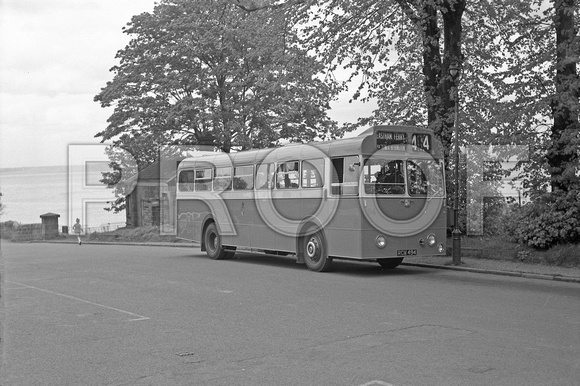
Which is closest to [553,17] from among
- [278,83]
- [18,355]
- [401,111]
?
[401,111]

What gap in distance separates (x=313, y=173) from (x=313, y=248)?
1.86 metres

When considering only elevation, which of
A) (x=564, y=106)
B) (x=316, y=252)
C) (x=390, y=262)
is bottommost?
(x=390, y=262)

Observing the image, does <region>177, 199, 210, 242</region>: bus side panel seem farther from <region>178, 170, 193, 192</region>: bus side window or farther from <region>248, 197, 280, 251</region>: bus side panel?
<region>248, 197, 280, 251</region>: bus side panel

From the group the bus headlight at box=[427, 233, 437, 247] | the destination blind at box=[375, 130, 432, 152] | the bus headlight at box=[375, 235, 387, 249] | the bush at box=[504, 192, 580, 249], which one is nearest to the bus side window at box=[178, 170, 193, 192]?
the destination blind at box=[375, 130, 432, 152]

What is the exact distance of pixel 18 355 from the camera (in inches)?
309

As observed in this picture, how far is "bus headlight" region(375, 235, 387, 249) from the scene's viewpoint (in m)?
15.8

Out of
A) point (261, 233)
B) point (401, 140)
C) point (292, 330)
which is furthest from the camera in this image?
point (261, 233)

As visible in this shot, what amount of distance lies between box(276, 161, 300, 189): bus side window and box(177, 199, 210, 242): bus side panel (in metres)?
4.49

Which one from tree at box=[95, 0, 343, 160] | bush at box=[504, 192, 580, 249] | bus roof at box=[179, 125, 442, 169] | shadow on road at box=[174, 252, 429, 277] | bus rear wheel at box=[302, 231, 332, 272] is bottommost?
shadow on road at box=[174, 252, 429, 277]

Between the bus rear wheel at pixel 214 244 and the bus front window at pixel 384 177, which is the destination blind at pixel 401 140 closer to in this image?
the bus front window at pixel 384 177

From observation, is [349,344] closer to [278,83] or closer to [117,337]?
[117,337]

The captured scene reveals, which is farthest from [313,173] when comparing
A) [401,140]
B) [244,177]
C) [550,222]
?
[550,222]

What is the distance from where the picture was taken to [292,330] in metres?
9.17

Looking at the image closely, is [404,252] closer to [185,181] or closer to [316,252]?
[316,252]
